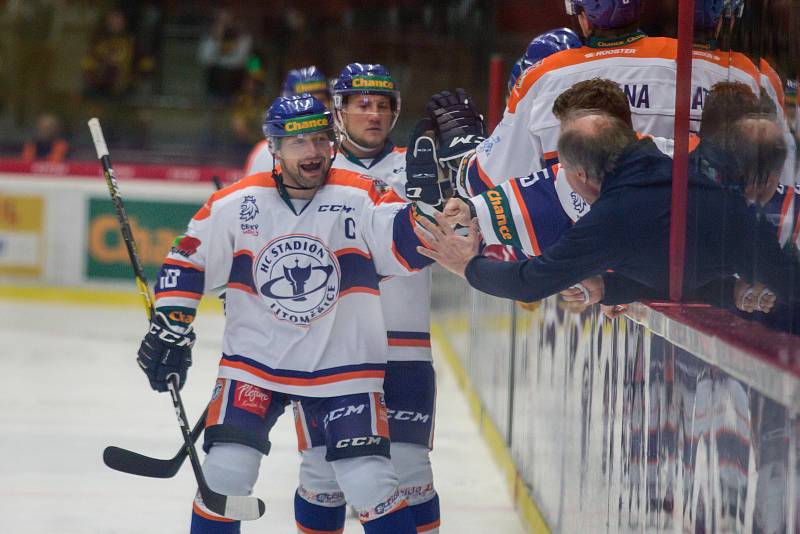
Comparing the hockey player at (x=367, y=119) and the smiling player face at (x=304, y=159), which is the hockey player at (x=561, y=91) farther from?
the hockey player at (x=367, y=119)

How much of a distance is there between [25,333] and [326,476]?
15.0ft

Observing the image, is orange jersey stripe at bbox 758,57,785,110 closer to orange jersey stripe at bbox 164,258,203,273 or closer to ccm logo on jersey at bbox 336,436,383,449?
ccm logo on jersey at bbox 336,436,383,449

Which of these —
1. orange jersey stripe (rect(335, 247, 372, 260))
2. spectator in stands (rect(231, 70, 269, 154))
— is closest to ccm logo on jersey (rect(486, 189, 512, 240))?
orange jersey stripe (rect(335, 247, 372, 260))

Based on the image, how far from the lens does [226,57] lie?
393 inches

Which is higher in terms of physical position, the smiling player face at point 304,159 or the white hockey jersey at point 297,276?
the smiling player face at point 304,159

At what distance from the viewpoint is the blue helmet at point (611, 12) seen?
2490mm

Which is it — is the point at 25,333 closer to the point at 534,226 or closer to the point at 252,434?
the point at 252,434

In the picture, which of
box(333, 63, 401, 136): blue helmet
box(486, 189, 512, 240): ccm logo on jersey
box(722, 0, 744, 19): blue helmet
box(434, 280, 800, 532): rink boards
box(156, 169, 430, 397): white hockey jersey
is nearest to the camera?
box(434, 280, 800, 532): rink boards

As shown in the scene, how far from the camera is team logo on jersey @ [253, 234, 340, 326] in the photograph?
8.45 ft

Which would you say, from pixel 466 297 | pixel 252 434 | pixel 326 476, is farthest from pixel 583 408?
pixel 466 297

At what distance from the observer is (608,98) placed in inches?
82.9

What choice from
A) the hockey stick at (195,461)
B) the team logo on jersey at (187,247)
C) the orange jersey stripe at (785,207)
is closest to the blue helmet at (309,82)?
the hockey stick at (195,461)

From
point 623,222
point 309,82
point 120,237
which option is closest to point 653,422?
point 623,222

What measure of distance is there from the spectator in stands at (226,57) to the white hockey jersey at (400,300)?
6.89 metres
